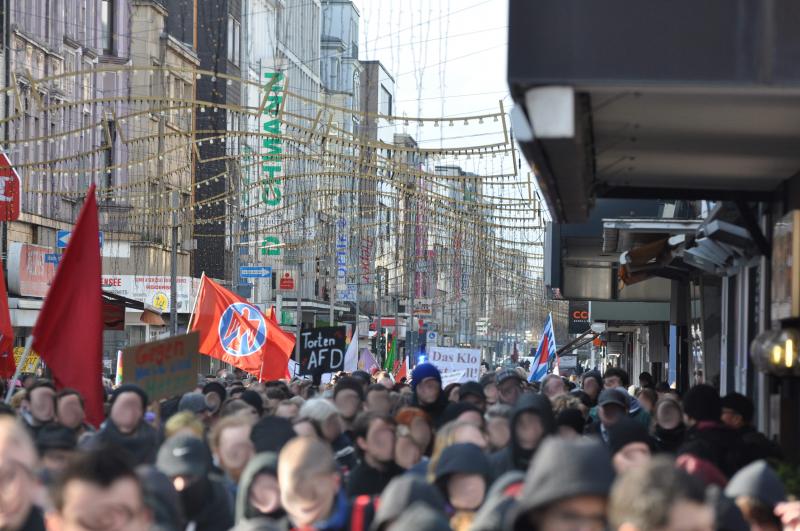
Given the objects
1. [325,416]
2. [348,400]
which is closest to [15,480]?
[325,416]

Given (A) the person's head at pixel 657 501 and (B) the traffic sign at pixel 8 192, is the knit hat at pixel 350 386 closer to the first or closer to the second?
(A) the person's head at pixel 657 501

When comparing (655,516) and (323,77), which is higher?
(323,77)

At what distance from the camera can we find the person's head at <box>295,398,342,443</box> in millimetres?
11141

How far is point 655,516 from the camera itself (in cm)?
436

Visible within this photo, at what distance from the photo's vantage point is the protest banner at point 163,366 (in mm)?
12852

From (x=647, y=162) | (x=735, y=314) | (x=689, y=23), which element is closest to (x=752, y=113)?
(x=689, y=23)

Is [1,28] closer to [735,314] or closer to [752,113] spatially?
[735,314]

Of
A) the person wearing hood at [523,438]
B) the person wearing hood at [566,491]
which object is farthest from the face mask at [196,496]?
the person wearing hood at [566,491]

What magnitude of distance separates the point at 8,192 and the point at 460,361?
49.9ft

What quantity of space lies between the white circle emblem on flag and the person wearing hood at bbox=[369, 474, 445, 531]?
18.7 m

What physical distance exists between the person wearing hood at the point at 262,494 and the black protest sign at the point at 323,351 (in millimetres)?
15517

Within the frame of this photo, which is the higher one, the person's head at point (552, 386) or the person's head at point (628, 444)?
the person's head at point (628, 444)

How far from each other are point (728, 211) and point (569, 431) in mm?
5488

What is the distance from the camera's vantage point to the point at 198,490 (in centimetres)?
805
